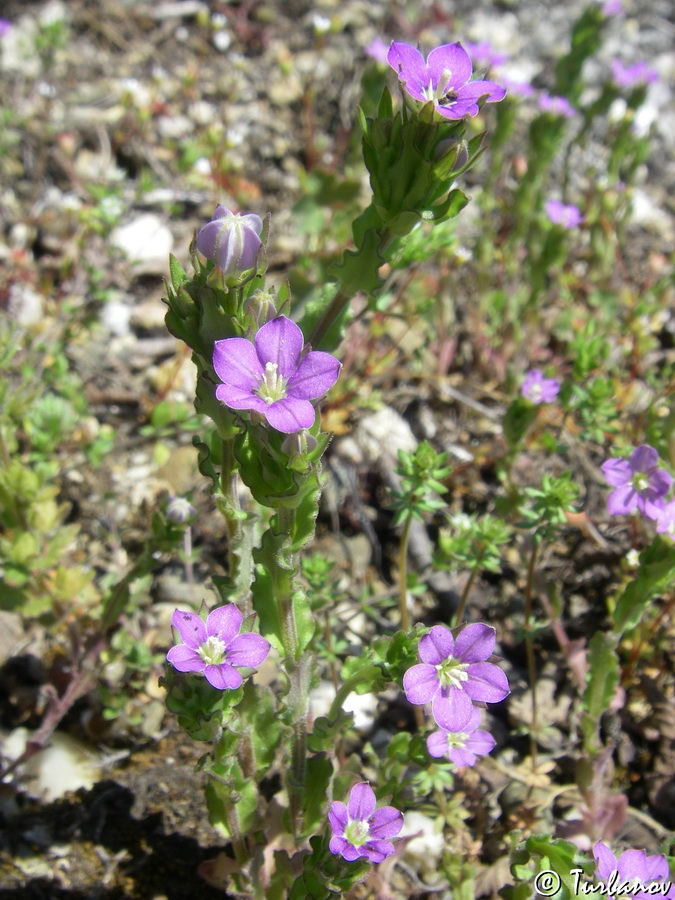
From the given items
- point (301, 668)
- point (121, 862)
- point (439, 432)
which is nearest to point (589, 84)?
point (439, 432)

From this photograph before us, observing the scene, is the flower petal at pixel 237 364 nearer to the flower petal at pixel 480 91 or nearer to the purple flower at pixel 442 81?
the purple flower at pixel 442 81

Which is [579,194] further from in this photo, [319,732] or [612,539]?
[319,732]

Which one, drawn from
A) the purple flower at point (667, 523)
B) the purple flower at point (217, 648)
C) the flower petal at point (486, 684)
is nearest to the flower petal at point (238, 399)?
the purple flower at point (217, 648)

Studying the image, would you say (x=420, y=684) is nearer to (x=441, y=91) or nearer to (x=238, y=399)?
(x=238, y=399)

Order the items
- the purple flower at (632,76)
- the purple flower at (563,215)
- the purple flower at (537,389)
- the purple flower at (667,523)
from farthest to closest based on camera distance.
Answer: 1. the purple flower at (632,76)
2. the purple flower at (563,215)
3. the purple flower at (537,389)
4. the purple flower at (667,523)

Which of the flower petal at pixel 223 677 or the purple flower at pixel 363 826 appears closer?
the flower petal at pixel 223 677

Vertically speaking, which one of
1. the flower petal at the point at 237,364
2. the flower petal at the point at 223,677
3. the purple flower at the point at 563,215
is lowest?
the flower petal at the point at 223,677

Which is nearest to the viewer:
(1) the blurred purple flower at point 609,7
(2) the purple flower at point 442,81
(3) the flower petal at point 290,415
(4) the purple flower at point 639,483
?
(3) the flower petal at point 290,415

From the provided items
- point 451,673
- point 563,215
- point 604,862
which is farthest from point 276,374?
point 563,215

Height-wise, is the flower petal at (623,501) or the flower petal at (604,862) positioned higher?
the flower petal at (623,501)
